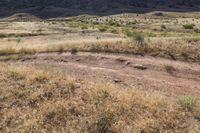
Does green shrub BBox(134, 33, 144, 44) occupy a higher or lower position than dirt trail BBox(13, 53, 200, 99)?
higher

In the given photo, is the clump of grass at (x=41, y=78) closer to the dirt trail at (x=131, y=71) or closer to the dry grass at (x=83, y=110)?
the dry grass at (x=83, y=110)

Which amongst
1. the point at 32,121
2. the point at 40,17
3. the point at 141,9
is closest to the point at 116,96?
the point at 32,121

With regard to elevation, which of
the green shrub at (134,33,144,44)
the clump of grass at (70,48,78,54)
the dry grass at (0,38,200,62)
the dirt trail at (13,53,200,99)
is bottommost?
the dirt trail at (13,53,200,99)

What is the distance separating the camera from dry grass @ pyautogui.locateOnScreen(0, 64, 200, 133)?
30.3 feet

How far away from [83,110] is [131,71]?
344 inches

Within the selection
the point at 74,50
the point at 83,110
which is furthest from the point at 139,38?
the point at 83,110

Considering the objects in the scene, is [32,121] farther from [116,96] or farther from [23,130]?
[116,96]

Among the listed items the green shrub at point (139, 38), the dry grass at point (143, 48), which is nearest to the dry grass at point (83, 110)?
the dry grass at point (143, 48)

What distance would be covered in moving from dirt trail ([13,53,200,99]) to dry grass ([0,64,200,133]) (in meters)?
3.21

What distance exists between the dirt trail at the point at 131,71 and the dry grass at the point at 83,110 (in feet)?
10.5

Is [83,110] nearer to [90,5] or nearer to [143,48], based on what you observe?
[143,48]

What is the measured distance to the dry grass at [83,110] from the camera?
30.3 feet

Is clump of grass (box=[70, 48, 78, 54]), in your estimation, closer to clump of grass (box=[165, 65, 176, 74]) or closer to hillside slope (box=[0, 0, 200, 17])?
clump of grass (box=[165, 65, 176, 74])

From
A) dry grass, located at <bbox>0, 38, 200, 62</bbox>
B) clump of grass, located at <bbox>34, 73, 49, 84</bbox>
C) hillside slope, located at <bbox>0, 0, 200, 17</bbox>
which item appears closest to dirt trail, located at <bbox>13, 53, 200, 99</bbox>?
dry grass, located at <bbox>0, 38, 200, 62</bbox>
